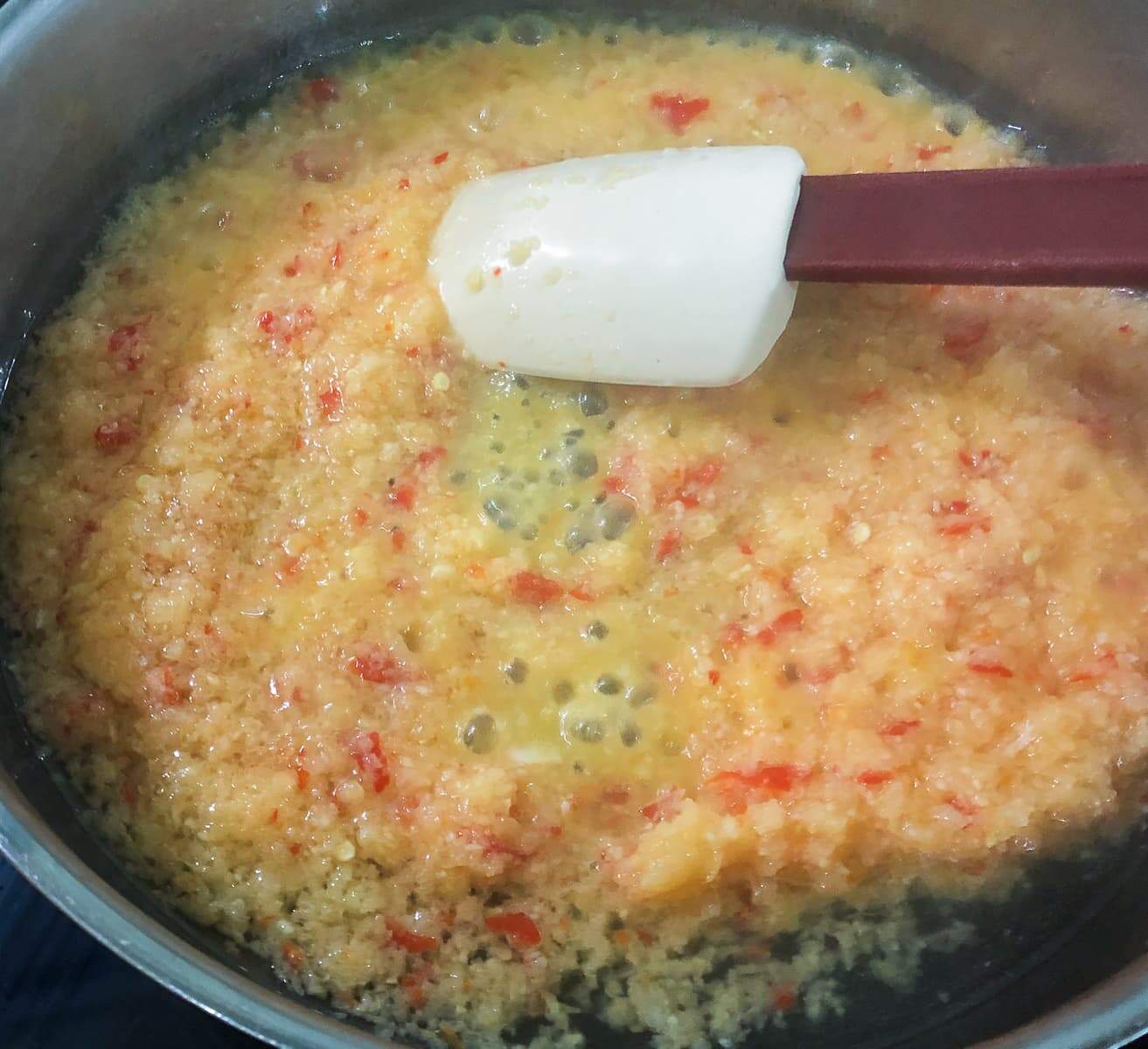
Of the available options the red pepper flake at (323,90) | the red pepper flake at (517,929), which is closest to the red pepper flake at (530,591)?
the red pepper flake at (517,929)

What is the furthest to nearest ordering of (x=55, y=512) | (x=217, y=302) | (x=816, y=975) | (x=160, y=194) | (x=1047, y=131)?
(x=1047, y=131) < (x=160, y=194) < (x=217, y=302) < (x=55, y=512) < (x=816, y=975)

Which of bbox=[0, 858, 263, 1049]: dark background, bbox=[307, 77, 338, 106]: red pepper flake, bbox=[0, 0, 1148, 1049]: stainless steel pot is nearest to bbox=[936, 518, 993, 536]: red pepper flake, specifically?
bbox=[0, 0, 1148, 1049]: stainless steel pot

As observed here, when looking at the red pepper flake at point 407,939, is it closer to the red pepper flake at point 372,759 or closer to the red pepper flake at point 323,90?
the red pepper flake at point 372,759

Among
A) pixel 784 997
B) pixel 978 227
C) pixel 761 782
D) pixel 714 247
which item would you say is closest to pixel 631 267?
pixel 714 247

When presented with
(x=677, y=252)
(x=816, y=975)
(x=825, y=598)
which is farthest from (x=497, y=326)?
(x=816, y=975)

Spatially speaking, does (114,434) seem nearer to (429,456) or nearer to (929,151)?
(429,456)

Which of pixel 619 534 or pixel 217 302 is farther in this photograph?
pixel 217 302

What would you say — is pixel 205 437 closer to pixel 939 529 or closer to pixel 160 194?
pixel 160 194
